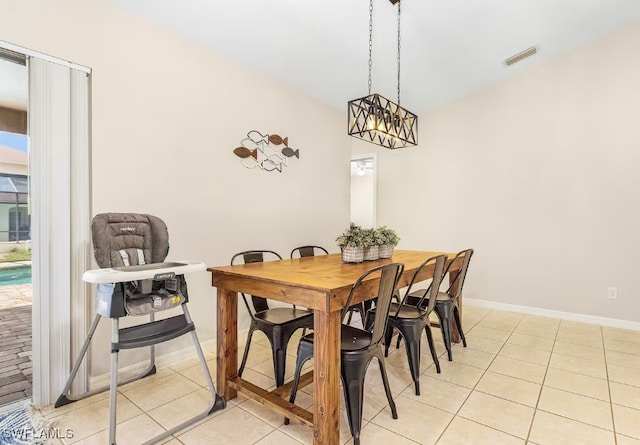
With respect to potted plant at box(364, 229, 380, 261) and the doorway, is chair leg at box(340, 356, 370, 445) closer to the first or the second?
potted plant at box(364, 229, 380, 261)

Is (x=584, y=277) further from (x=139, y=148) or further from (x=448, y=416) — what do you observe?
(x=139, y=148)

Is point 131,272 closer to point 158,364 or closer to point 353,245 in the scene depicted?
point 158,364


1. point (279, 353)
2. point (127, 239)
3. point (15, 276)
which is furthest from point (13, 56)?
point (279, 353)

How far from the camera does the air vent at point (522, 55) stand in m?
3.64

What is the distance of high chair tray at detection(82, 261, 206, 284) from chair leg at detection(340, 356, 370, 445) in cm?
98

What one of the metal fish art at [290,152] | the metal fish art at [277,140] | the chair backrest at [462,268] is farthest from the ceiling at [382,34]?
the chair backrest at [462,268]

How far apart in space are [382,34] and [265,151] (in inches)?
59.6

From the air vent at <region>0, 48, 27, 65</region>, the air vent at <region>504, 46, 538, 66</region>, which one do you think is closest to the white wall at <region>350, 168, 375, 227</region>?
the air vent at <region>504, 46, 538, 66</region>

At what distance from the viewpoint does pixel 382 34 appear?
122 inches

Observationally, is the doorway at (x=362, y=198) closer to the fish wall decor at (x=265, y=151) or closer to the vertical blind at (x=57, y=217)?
the fish wall decor at (x=265, y=151)

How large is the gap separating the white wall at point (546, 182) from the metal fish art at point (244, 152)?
2635 mm

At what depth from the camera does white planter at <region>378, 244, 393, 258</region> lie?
2695 mm

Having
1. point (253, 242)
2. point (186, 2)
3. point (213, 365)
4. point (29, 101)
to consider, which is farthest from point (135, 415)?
point (186, 2)

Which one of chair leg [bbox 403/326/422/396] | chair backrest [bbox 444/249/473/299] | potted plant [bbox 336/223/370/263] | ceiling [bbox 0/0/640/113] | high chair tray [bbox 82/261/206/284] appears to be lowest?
chair leg [bbox 403/326/422/396]
